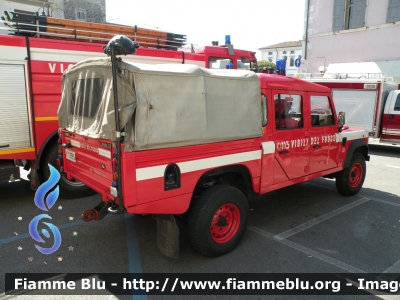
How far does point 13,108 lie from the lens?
16.6 feet

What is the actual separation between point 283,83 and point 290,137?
2.46 feet

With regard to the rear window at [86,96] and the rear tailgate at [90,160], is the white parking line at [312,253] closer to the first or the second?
the rear tailgate at [90,160]

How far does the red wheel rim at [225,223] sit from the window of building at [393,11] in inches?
726

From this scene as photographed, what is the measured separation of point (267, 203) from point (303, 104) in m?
1.93

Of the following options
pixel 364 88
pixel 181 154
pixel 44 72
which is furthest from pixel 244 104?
pixel 364 88

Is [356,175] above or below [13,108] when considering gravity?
below

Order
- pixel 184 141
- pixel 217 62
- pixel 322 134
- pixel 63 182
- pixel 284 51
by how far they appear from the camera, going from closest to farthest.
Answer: pixel 184 141 → pixel 322 134 → pixel 63 182 → pixel 217 62 → pixel 284 51

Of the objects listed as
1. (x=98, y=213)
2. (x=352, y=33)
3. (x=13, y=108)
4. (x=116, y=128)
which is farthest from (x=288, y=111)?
(x=352, y=33)

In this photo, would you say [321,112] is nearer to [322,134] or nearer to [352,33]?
[322,134]

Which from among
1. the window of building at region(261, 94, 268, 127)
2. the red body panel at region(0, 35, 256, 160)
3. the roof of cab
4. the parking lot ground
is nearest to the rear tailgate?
the parking lot ground

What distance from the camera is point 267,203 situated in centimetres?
567

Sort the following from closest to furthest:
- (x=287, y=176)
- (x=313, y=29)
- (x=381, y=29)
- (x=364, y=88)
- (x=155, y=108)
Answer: (x=155, y=108)
(x=287, y=176)
(x=364, y=88)
(x=381, y=29)
(x=313, y=29)

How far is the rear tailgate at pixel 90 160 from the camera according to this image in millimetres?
3256

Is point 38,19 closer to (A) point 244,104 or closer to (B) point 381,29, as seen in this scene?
(A) point 244,104
